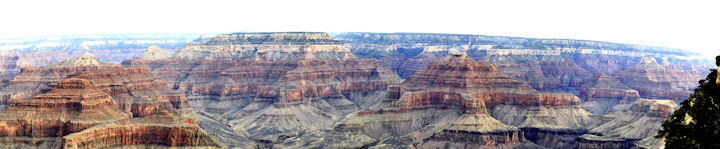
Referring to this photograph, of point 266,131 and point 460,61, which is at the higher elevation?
point 460,61

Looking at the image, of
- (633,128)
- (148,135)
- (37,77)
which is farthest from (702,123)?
(37,77)

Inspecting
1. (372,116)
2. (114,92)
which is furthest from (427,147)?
(114,92)

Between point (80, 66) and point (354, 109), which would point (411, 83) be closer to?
point (354, 109)

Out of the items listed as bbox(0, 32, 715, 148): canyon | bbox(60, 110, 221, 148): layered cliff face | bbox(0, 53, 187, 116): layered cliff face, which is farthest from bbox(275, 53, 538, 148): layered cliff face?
bbox(60, 110, 221, 148): layered cliff face

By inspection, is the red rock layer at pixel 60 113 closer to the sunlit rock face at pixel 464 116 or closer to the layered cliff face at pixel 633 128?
the sunlit rock face at pixel 464 116

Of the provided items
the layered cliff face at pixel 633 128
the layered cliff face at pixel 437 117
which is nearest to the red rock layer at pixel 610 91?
the layered cliff face at pixel 437 117

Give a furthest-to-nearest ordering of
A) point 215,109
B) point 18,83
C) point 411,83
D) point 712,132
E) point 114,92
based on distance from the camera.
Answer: point 215,109 < point 411,83 < point 18,83 < point 114,92 < point 712,132
